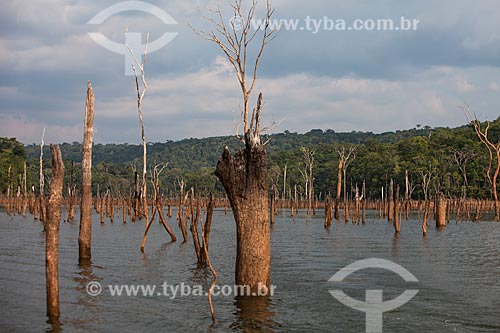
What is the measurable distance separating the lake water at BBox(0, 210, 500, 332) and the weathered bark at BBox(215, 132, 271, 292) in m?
0.91

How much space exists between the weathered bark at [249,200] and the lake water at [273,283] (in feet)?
2.98

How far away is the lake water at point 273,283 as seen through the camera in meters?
9.54

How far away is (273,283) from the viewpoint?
530 inches

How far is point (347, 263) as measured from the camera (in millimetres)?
17594

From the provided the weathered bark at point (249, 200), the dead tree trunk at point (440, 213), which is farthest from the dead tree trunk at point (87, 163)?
the dead tree trunk at point (440, 213)

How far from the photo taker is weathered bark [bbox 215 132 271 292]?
1061 cm

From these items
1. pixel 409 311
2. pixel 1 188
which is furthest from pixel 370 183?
pixel 409 311

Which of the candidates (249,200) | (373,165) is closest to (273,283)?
(249,200)

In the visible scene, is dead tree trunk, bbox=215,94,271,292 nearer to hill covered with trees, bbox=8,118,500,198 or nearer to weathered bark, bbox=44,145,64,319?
weathered bark, bbox=44,145,64,319

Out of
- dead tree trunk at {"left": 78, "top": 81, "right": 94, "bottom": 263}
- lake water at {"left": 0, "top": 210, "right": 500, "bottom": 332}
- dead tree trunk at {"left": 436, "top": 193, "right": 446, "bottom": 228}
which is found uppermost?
dead tree trunk at {"left": 78, "top": 81, "right": 94, "bottom": 263}

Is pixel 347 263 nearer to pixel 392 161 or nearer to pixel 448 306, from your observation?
pixel 448 306

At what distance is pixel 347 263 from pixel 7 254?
1114cm

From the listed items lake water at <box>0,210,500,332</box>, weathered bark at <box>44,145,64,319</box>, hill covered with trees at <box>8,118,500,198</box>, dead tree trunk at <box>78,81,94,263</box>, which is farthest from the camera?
hill covered with trees at <box>8,118,500,198</box>

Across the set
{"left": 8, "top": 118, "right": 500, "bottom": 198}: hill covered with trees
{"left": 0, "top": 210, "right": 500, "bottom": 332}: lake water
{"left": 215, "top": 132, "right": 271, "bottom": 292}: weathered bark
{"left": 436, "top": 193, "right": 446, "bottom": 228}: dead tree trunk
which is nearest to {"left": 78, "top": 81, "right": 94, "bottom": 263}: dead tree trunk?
{"left": 0, "top": 210, "right": 500, "bottom": 332}: lake water
